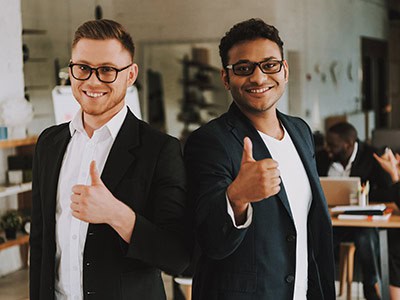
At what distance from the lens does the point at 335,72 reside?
467 inches

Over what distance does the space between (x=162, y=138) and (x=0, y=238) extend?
4551 mm

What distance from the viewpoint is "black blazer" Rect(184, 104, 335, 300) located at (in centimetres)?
186

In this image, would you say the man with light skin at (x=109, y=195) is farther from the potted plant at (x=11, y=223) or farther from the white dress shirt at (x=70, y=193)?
the potted plant at (x=11, y=223)

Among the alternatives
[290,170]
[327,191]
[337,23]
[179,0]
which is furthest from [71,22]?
[290,170]

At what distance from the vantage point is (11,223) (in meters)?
6.21

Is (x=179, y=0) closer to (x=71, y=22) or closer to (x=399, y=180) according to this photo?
(x=71, y=22)

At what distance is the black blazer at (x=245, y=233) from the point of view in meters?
1.86

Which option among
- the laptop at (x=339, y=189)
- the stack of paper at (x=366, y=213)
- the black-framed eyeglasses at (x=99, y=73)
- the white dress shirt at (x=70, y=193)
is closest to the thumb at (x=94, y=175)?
the white dress shirt at (x=70, y=193)

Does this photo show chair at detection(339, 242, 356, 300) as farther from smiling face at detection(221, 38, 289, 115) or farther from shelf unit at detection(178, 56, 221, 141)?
shelf unit at detection(178, 56, 221, 141)

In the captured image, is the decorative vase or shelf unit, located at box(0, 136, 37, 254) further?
the decorative vase

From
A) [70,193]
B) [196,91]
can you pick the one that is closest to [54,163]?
[70,193]

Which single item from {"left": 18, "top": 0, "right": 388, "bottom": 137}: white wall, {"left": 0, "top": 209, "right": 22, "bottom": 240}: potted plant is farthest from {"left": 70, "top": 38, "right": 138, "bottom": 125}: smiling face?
{"left": 18, "top": 0, "right": 388, "bottom": 137}: white wall

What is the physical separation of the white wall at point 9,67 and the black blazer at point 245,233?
4729 millimetres

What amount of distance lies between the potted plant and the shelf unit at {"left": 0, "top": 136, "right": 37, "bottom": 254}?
0.07m
